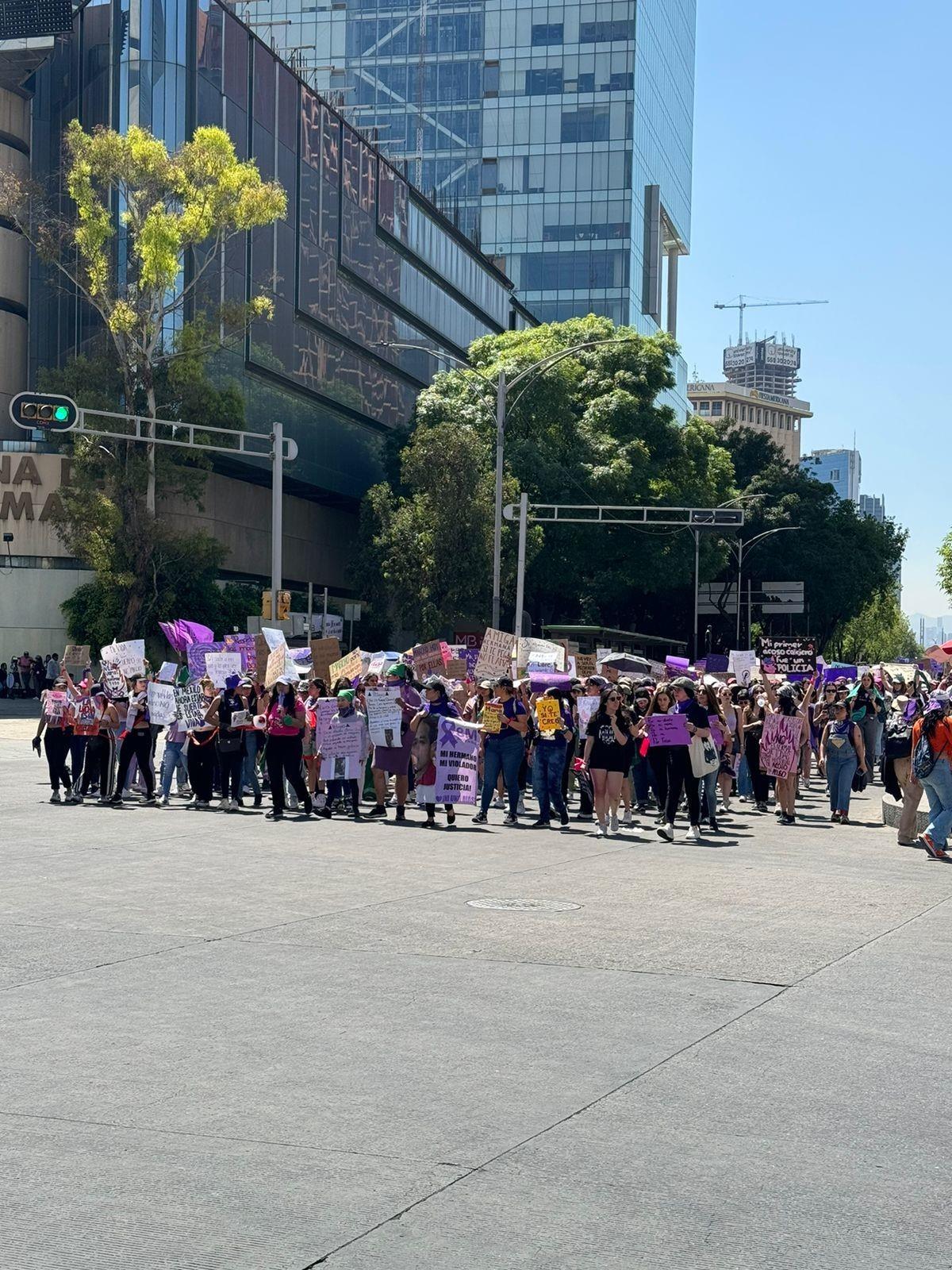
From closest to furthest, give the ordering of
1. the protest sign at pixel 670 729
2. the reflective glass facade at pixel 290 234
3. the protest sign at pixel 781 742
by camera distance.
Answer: the protest sign at pixel 670 729 < the protest sign at pixel 781 742 < the reflective glass facade at pixel 290 234

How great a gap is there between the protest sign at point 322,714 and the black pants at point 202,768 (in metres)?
1.32

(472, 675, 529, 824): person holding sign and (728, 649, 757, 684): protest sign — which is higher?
(728, 649, 757, 684): protest sign

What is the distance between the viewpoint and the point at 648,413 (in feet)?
205

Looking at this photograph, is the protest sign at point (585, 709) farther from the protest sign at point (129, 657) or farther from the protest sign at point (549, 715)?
the protest sign at point (129, 657)

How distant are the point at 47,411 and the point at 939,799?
16.8 metres

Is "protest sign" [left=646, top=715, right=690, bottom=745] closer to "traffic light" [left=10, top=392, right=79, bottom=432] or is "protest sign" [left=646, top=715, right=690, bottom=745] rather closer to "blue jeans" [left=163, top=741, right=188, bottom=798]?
"blue jeans" [left=163, top=741, right=188, bottom=798]

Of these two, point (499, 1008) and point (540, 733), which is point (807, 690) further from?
point (499, 1008)

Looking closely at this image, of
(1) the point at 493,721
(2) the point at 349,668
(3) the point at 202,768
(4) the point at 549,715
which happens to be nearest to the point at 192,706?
(3) the point at 202,768

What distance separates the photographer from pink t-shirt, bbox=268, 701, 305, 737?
19266 mm

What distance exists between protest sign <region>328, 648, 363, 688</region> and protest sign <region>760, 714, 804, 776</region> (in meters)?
5.71

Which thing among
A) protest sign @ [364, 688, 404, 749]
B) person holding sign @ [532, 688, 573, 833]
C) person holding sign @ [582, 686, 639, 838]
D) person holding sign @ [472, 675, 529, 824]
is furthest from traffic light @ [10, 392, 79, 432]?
person holding sign @ [582, 686, 639, 838]

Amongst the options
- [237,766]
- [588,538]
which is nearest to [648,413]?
[588,538]

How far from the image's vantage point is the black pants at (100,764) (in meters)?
20.4

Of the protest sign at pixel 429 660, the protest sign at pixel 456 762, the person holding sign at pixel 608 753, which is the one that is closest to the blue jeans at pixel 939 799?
the person holding sign at pixel 608 753
